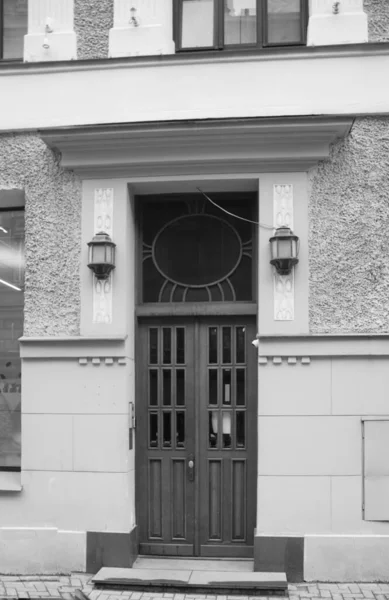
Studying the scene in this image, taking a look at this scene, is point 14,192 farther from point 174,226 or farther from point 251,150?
point 251,150

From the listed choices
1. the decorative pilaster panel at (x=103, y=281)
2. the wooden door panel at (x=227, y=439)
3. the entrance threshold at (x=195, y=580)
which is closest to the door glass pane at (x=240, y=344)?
the wooden door panel at (x=227, y=439)

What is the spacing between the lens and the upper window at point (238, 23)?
294 inches

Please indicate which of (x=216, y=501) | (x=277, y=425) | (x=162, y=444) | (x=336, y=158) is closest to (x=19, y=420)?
(x=162, y=444)

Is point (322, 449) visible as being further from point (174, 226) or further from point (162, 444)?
point (174, 226)

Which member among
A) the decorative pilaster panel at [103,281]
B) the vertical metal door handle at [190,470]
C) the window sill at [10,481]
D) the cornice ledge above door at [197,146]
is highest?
the cornice ledge above door at [197,146]

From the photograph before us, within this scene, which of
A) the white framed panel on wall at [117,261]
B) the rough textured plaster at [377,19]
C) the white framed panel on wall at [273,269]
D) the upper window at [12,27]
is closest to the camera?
the white framed panel on wall at [273,269]

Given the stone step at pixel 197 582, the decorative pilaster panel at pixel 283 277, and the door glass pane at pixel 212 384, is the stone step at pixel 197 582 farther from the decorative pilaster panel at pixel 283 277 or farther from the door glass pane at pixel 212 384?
the decorative pilaster panel at pixel 283 277

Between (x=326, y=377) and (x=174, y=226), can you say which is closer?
(x=326, y=377)

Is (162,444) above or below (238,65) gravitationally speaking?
below

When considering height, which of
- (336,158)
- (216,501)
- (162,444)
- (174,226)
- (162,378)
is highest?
(336,158)

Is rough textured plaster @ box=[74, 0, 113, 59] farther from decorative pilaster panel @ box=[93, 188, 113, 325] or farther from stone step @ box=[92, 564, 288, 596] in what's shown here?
stone step @ box=[92, 564, 288, 596]

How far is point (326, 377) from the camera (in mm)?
6980

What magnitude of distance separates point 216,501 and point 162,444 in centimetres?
78

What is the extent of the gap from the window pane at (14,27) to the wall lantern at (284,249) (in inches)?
131
